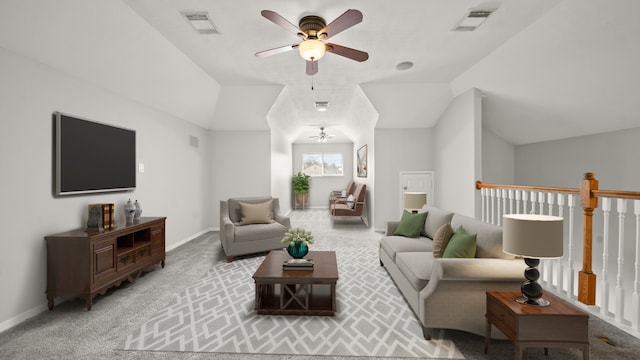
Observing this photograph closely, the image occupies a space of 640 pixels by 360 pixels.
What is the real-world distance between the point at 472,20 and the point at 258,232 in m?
3.90

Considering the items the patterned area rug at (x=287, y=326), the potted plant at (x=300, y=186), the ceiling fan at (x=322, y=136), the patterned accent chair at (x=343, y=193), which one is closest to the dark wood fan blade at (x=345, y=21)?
the patterned area rug at (x=287, y=326)

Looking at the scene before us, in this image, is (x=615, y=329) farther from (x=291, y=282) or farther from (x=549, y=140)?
(x=549, y=140)

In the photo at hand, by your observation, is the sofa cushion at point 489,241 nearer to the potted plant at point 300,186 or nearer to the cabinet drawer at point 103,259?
the cabinet drawer at point 103,259

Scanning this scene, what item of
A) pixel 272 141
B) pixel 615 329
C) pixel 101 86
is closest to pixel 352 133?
pixel 272 141

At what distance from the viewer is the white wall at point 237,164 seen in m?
6.51

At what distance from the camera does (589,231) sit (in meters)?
2.57

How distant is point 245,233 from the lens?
4.21 meters

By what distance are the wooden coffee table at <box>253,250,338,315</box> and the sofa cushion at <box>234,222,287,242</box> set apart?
1.31m

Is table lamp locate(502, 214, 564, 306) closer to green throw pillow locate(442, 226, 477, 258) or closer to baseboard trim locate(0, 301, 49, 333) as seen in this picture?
green throw pillow locate(442, 226, 477, 258)

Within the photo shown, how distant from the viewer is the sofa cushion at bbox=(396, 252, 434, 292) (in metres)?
2.34

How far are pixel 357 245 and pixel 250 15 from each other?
3.99 meters

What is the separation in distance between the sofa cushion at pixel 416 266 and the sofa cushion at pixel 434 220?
52cm

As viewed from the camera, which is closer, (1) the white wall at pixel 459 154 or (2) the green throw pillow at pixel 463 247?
(2) the green throw pillow at pixel 463 247

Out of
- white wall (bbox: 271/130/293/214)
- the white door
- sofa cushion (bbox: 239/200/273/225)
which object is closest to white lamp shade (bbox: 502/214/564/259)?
sofa cushion (bbox: 239/200/273/225)
